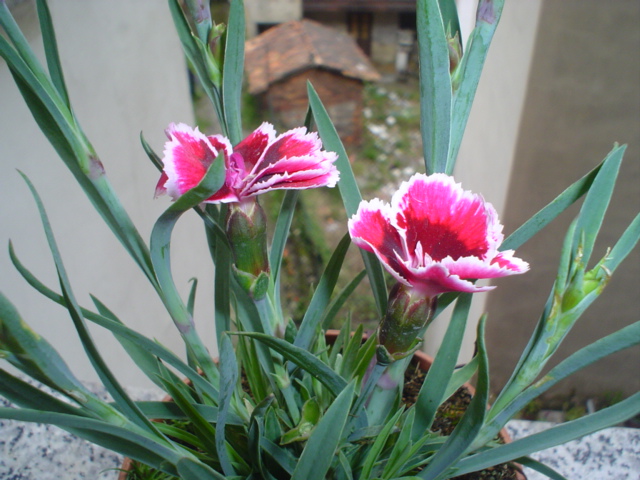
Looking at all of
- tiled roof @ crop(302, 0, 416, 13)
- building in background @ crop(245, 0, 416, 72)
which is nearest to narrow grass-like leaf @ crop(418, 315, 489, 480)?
building in background @ crop(245, 0, 416, 72)

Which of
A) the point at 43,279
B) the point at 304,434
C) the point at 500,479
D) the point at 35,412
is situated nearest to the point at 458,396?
the point at 500,479

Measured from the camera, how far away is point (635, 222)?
13.9 inches

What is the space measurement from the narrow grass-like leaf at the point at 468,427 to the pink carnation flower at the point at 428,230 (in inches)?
1.7

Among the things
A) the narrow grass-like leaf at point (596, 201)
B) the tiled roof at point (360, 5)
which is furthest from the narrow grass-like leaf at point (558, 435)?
the tiled roof at point (360, 5)

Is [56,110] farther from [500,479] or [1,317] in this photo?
[500,479]

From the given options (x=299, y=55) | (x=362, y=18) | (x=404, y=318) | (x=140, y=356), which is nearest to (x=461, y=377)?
(x=404, y=318)

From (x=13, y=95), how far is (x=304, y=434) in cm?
59

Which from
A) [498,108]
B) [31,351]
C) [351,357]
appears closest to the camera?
[31,351]

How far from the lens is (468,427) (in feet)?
1.18

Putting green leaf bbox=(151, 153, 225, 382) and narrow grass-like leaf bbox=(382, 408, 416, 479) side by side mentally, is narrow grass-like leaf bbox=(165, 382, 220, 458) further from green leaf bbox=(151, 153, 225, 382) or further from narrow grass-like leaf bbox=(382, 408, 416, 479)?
narrow grass-like leaf bbox=(382, 408, 416, 479)

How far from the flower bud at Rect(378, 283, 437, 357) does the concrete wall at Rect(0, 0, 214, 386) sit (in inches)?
21.6

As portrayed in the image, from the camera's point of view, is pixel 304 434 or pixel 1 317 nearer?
pixel 1 317

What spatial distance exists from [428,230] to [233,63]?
0.20 metres

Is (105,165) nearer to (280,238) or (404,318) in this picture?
(280,238)
